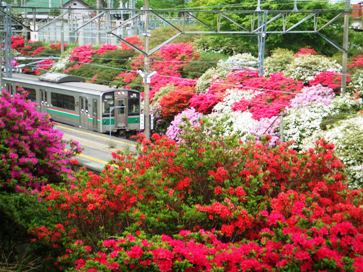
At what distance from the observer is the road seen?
956 inches

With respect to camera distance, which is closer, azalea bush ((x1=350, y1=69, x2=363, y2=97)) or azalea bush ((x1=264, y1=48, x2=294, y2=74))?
azalea bush ((x1=350, y1=69, x2=363, y2=97))

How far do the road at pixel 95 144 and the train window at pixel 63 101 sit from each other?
93cm

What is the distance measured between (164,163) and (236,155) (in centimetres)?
119

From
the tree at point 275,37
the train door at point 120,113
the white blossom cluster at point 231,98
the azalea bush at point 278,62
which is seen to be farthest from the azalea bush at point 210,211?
the tree at point 275,37

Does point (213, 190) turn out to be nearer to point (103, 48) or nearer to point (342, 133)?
point (342, 133)

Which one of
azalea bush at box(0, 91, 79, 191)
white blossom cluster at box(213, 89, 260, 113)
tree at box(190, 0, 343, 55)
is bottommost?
white blossom cluster at box(213, 89, 260, 113)

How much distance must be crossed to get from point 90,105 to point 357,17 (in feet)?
48.8

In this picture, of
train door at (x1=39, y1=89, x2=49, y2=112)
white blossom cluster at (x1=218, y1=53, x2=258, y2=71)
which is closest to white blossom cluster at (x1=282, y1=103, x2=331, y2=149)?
white blossom cluster at (x1=218, y1=53, x2=258, y2=71)

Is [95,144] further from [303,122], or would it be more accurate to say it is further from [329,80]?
[329,80]

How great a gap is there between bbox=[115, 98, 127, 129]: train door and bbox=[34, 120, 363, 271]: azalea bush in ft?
59.2

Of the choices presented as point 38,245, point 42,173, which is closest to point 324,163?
point 38,245

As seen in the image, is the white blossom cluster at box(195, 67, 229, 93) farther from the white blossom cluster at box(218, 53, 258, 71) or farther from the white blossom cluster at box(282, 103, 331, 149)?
the white blossom cluster at box(282, 103, 331, 149)

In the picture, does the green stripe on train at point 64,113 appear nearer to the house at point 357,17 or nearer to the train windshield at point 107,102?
the train windshield at point 107,102

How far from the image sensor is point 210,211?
9547 mm
